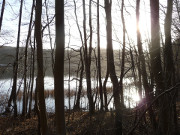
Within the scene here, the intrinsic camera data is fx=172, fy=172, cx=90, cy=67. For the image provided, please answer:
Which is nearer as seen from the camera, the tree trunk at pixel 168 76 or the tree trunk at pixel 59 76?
the tree trunk at pixel 59 76

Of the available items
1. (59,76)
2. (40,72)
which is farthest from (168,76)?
(40,72)

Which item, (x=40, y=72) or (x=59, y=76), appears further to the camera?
(x=40, y=72)

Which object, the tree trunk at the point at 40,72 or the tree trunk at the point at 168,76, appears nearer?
the tree trunk at the point at 168,76

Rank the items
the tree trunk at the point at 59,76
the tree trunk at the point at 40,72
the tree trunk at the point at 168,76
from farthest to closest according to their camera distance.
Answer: the tree trunk at the point at 40,72
the tree trunk at the point at 168,76
the tree trunk at the point at 59,76

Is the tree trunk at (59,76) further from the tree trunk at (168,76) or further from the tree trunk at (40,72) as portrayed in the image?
the tree trunk at (40,72)

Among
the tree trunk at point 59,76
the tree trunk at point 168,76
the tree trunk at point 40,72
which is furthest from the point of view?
the tree trunk at point 40,72

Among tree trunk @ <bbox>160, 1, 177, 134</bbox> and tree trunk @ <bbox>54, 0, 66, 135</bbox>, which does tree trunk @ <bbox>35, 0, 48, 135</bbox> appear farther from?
tree trunk @ <bbox>160, 1, 177, 134</bbox>

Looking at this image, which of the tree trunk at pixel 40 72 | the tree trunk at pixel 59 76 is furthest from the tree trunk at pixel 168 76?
the tree trunk at pixel 40 72

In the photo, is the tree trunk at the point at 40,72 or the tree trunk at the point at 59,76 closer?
the tree trunk at the point at 59,76

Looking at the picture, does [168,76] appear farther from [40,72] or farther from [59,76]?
[40,72]


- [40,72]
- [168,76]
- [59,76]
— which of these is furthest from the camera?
[40,72]

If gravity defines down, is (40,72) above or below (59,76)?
above

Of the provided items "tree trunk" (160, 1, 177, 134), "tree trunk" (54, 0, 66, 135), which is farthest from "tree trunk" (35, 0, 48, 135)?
"tree trunk" (160, 1, 177, 134)

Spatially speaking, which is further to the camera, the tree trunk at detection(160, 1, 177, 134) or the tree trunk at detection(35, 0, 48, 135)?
the tree trunk at detection(35, 0, 48, 135)
